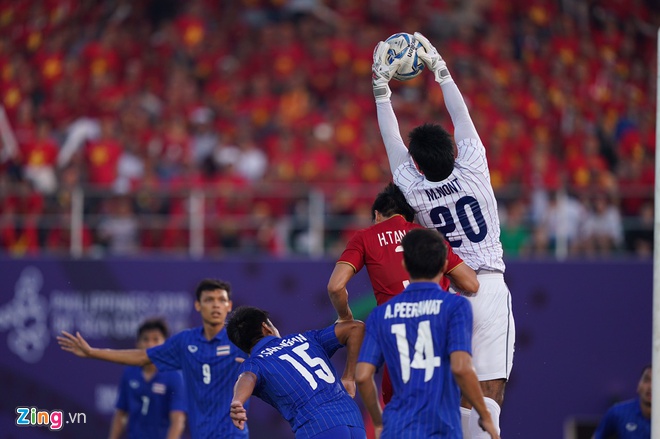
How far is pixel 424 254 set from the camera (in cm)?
593

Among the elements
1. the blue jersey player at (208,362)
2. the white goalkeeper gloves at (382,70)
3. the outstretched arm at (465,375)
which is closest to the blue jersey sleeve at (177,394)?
the blue jersey player at (208,362)

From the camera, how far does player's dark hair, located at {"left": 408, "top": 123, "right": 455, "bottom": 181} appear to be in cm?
694

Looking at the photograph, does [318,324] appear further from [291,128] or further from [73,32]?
[73,32]

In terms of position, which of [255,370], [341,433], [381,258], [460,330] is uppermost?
[381,258]

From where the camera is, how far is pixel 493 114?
16625 millimetres

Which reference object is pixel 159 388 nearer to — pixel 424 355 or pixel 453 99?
pixel 453 99

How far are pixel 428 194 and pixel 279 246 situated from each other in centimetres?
727

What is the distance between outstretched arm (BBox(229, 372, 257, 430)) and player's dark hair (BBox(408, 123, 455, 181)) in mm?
1621

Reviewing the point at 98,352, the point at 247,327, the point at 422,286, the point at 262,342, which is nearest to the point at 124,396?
the point at 98,352

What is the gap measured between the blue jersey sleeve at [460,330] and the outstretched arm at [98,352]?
3.17 m

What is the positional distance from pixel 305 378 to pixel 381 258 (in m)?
0.85

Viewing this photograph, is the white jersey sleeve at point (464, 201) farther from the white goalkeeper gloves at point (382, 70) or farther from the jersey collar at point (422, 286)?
the jersey collar at point (422, 286)

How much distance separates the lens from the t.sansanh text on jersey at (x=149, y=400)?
10.8 m

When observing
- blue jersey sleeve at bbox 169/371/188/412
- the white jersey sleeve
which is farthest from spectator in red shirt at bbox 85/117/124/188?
the white jersey sleeve
